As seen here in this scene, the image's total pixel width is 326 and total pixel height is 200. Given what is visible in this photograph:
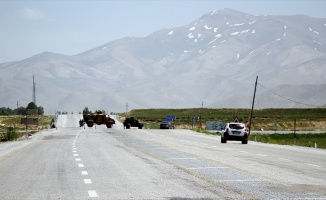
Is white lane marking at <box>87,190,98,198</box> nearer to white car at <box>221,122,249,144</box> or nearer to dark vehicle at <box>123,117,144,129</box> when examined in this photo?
white car at <box>221,122,249,144</box>

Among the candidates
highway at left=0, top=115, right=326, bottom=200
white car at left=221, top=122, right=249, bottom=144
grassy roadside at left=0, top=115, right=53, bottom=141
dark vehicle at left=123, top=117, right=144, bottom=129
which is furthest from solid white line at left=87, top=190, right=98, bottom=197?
dark vehicle at left=123, top=117, right=144, bottom=129

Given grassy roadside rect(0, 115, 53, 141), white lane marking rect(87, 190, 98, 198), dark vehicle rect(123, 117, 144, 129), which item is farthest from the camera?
dark vehicle rect(123, 117, 144, 129)

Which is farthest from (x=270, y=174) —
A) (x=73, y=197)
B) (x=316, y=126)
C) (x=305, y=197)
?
(x=316, y=126)

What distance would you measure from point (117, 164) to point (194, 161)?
3.37 m

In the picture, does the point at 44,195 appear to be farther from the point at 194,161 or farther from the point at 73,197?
the point at 194,161

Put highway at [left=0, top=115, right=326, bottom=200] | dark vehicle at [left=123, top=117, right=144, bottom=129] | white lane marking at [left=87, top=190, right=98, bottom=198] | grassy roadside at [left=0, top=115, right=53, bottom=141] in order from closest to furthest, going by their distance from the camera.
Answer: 1. white lane marking at [left=87, top=190, right=98, bottom=198]
2. highway at [left=0, top=115, right=326, bottom=200]
3. grassy roadside at [left=0, top=115, right=53, bottom=141]
4. dark vehicle at [left=123, top=117, right=144, bottom=129]

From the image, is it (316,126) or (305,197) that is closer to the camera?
(305,197)

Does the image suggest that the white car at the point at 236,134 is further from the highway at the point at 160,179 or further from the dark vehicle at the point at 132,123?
the dark vehicle at the point at 132,123

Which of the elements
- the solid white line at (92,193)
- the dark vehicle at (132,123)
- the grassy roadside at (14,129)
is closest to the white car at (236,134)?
the grassy roadside at (14,129)

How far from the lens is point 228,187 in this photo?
615 inches

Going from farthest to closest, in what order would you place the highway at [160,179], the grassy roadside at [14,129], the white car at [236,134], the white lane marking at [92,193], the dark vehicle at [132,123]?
the dark vehicle at [132,123]
the grassy roadside at [14,129]
the white car at [236,134]
the highway at [160,179]
the white lane marking at [92,193]

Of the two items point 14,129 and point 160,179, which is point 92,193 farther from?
point 14,129

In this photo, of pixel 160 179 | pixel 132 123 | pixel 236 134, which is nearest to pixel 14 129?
pixel 132 123

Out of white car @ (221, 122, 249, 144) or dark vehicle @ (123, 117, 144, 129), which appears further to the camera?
dark vehicle @ (123, 117, 144, 129)
